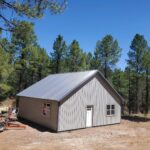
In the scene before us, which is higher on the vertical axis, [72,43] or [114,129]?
[72,43]

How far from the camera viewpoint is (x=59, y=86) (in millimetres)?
21672

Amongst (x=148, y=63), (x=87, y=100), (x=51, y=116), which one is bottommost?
(x=51, y=116)

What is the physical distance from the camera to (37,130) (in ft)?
61.9

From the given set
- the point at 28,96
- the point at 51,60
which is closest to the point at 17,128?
the point at 28,96

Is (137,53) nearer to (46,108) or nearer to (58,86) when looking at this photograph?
(58,86)

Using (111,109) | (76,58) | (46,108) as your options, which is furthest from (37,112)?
(76,58)

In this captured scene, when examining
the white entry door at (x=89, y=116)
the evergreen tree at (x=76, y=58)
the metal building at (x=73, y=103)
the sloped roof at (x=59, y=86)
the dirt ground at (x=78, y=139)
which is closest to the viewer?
the dirt ground at (x=78, y=139)

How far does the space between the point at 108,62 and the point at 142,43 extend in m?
5.88

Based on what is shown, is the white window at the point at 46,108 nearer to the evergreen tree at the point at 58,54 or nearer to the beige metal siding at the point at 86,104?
the beige metal siding at the point at 86,104

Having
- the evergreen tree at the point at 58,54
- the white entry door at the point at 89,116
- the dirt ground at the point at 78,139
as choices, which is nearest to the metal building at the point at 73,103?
the white entry door at the point at 89,116

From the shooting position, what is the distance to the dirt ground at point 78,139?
46.6 ft

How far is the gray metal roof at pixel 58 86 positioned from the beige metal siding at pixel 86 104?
63 cm

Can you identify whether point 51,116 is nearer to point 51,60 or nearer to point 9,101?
point 51,60

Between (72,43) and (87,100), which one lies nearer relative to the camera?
(87,100)
